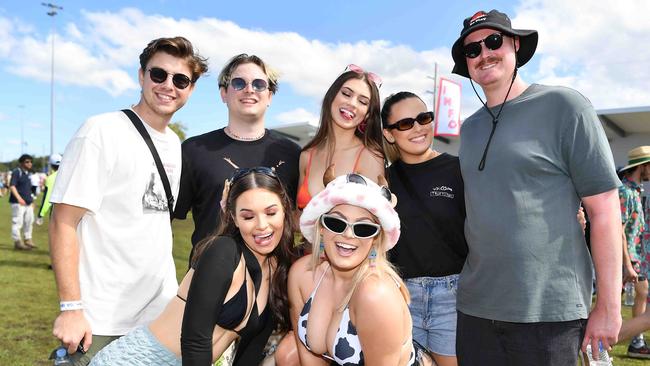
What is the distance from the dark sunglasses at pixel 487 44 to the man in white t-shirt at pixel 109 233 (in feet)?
6.97

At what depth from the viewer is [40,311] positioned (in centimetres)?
856

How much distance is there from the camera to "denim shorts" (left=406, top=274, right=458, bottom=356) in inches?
140

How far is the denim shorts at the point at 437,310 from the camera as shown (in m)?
3.54

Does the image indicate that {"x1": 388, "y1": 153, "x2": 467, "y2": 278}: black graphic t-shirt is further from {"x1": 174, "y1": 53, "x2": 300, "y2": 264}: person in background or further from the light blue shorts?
the light blue shorts

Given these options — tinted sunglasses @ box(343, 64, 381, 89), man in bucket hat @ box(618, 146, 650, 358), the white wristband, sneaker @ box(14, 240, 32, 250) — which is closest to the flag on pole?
man in bucket hat @ box(618, 146, 650, 358)

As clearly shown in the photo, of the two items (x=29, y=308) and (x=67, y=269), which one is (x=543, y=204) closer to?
(x=67, y=269)

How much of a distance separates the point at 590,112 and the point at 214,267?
7.50 ft

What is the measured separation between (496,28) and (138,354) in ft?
9.63

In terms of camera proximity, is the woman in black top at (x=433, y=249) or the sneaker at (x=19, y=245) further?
the sneaker at (x=19, y=245)

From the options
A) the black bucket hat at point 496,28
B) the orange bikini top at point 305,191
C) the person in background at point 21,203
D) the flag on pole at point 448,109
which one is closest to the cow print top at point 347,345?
the orange bikini top at point 305,191

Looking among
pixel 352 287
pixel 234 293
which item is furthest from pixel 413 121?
pixel 234 293

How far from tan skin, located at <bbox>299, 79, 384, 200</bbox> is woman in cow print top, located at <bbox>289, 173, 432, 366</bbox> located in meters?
0.94

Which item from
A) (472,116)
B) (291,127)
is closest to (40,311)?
(472,116)

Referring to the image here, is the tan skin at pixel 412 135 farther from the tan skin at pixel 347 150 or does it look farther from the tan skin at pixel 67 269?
the tan skin at pixel 67 269
